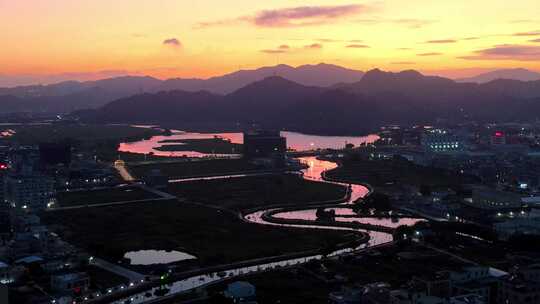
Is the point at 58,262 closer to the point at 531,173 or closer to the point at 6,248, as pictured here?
the point at 6,248

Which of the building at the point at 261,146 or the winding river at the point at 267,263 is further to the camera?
the building at the point at 261,146

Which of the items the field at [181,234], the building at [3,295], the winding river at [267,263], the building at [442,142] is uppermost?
the building at [442,142]

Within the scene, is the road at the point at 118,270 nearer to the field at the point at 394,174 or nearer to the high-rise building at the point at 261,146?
the field at the point at 394,174

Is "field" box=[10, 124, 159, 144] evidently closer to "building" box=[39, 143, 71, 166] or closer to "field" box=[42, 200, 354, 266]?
"building" box=[39, 143, 71, 166]

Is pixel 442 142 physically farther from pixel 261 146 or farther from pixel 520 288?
pixel 520 288

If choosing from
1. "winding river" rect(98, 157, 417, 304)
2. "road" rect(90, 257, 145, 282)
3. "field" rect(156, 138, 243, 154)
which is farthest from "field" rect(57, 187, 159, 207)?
"field" rect(156, 138, 243, 154)

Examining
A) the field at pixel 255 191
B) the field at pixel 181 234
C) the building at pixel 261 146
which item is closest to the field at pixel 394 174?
the field at pixel 255 191

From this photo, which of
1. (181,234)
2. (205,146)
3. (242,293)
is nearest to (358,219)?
(181,234)
